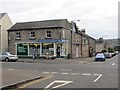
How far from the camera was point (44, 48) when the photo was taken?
51719 mm

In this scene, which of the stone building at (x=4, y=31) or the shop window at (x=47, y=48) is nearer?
the shop window at (x=47, y=48)

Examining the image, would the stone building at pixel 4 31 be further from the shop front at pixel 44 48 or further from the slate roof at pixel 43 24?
the shop front at pixel 44 48

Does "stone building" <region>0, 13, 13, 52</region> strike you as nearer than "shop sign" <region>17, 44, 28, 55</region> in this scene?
No

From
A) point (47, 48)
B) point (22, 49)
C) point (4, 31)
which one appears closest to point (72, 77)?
point (47, 48)

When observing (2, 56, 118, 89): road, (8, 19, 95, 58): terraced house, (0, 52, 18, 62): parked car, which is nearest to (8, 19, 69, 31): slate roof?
(8, 19, 95, 58): terraced house

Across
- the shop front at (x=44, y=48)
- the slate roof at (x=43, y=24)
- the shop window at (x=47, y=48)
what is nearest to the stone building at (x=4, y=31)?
the slate roof at (x=43, y=24)

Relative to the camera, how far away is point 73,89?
1300cm

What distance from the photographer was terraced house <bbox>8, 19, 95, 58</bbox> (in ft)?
166

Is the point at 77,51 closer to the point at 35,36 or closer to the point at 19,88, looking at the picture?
the point at 35,36

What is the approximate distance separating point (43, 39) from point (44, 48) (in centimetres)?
164

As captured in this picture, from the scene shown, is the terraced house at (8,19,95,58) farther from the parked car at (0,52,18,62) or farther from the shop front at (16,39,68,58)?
the parked car at (0,52,18,62)

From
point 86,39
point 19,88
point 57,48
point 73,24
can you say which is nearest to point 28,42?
point 57,48

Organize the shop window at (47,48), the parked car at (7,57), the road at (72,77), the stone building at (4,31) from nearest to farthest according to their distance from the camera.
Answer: the road at (72,77), the parked car at (7,57), the shop window at (47,48), the stone building at (4,31)

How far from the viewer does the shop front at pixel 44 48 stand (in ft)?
166
